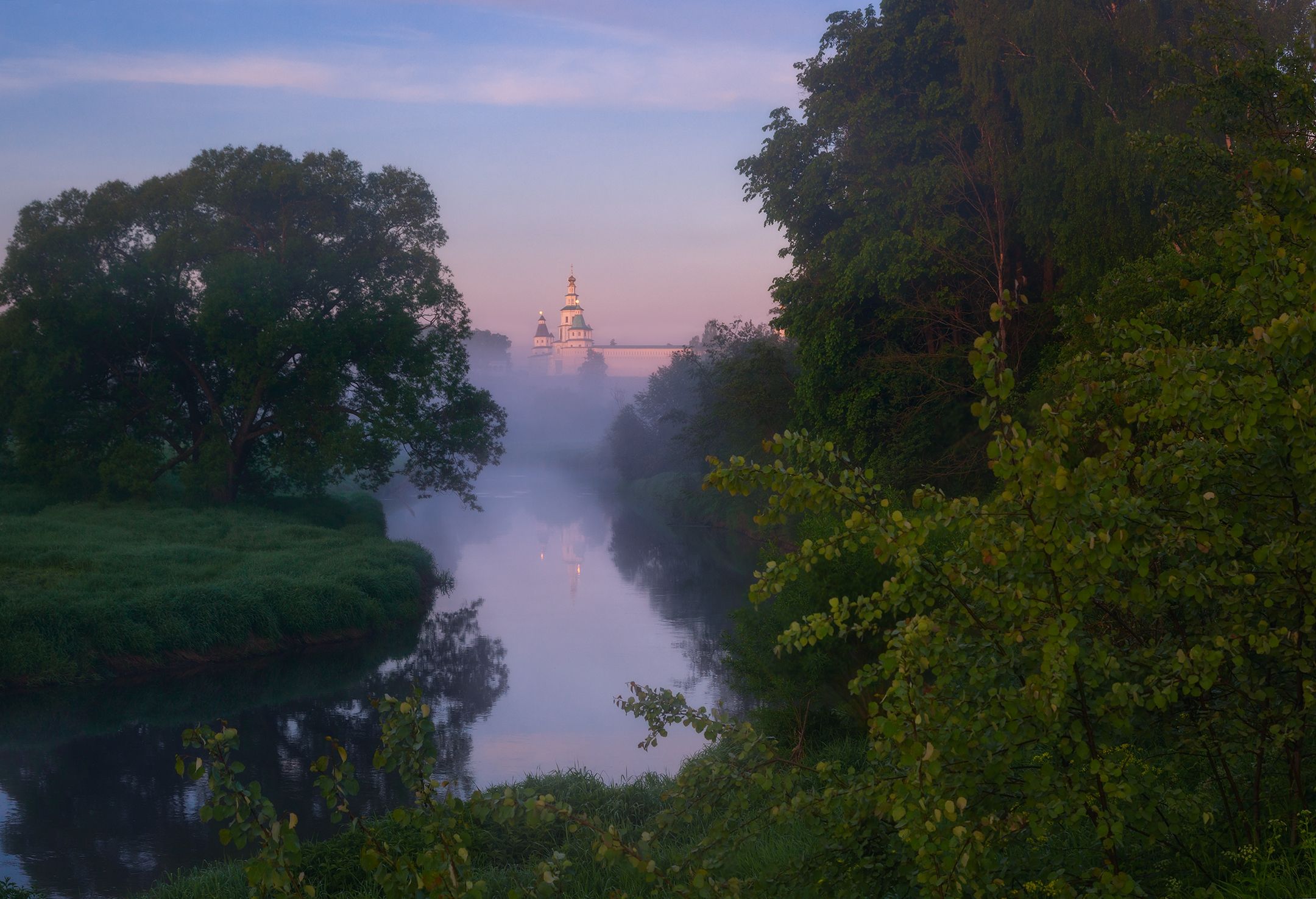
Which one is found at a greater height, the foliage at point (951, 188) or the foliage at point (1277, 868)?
the foliage at point (951, 188)

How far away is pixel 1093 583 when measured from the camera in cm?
272

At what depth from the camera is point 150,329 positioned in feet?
85.4

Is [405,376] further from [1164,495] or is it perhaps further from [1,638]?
[1164,495]

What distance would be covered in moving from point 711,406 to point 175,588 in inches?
688

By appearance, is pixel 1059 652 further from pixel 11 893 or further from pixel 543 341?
pixel 543 341

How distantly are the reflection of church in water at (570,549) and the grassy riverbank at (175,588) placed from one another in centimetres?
419

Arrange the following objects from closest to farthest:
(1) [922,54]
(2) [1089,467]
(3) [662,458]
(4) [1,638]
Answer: (2) [1089,467], (4) [1,638], (1) [922,54], (3) [662,458]

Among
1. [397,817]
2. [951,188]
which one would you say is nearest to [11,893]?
Result: [397,817]

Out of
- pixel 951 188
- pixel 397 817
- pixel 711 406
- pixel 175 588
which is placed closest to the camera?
pixel 397 817

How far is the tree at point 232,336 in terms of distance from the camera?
2492 centimetres

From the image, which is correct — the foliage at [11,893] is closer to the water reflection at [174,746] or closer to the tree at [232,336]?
the water reflection at [174,746]

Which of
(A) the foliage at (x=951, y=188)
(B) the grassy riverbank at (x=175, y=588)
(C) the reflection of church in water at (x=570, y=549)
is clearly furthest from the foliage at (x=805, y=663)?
(C) the reflection of church in water at (x=570, y=549)

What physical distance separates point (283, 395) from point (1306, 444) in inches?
1032

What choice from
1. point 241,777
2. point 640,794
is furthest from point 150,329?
point 640,794
